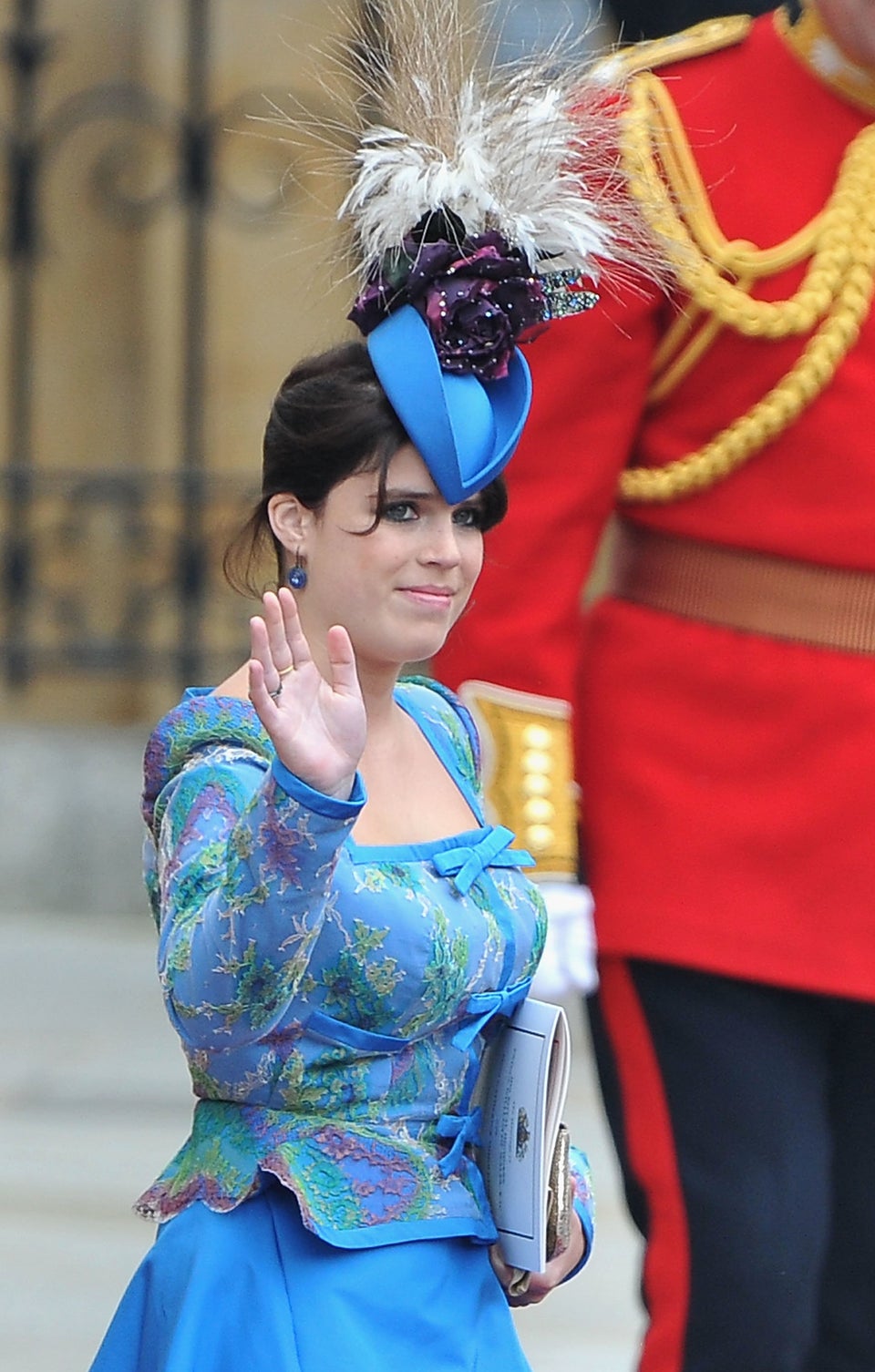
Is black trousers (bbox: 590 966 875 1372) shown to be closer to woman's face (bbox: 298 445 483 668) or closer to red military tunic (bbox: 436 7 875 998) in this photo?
red military tunic (bbox: 436 7 875 998)

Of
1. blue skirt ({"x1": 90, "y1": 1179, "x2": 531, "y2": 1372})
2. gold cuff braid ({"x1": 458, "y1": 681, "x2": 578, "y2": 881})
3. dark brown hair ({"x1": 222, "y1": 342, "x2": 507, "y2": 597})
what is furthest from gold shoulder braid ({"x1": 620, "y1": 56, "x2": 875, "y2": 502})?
blue skirt ({"x1": 90, "y1": 1179, "x2": 531, "y2": 1372})

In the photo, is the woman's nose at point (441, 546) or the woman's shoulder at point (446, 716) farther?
the woman's shoulder at point (446, 716)

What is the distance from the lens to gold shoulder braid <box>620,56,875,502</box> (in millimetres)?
2615

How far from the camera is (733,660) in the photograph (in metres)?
2.66

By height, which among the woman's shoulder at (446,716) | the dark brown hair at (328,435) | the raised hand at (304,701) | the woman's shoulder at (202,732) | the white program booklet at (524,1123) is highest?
the dark brown hair at (328,435)

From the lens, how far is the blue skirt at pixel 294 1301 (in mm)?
1952

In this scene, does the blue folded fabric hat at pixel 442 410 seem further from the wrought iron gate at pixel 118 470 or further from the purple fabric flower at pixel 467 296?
the wrought iron gate at pixel 118 470

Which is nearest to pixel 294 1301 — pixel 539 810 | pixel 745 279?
pixel 539 810

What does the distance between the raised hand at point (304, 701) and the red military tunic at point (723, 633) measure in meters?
0.80

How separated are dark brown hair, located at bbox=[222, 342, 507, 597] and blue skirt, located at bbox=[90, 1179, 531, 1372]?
54cm

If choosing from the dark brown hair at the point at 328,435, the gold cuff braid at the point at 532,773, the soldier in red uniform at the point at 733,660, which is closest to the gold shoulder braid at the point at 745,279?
the soldier in red uniform at the point at 733,660

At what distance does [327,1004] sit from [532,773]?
27.9 inches

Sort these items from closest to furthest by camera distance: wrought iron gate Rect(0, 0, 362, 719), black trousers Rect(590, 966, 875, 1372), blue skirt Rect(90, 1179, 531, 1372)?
1. blue skirt Rect(90, 1179, 531, 1372)
2. black trousers Rect(590, 966, 875, 1372)
3. wrought iron gate Rect(0, 0, 362, 719)

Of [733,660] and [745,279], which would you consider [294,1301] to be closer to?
[733,660]
